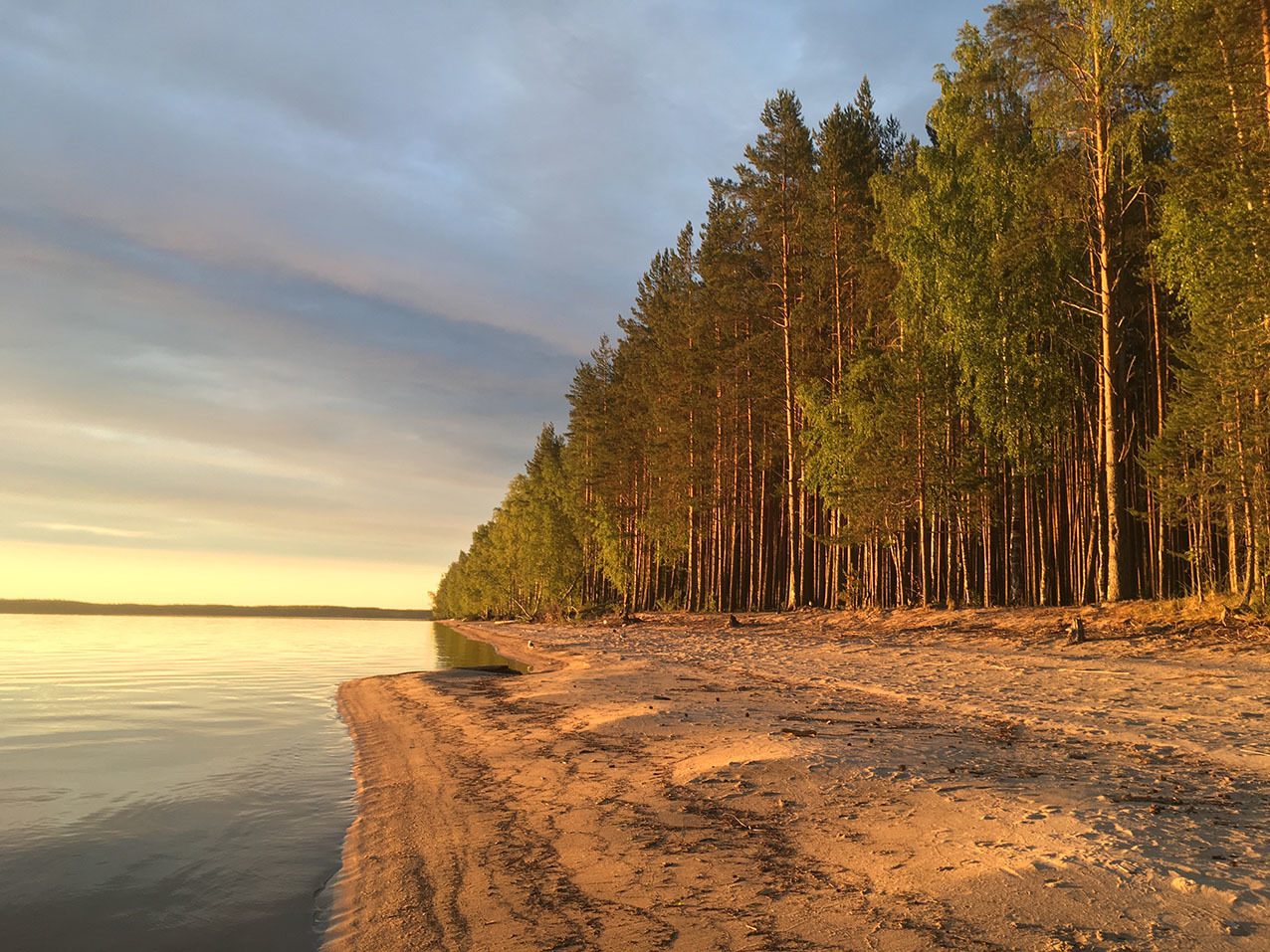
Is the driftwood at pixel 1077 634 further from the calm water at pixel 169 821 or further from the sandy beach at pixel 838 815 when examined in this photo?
the calm water at pixel 169 821

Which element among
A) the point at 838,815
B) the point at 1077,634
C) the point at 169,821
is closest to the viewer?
the point at 838,815

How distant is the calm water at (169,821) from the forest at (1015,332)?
1885 cm

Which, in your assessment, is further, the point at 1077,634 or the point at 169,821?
the point at 1077,634

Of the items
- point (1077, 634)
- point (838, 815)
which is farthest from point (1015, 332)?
point (838, 815)

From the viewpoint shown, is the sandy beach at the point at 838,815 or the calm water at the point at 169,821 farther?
the calm water at the point at 169,821

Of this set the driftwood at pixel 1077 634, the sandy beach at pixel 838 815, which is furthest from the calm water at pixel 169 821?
the driftwood at pixel 1077 634

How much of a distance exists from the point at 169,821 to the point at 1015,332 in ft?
82.5

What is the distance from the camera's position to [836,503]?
26641mm

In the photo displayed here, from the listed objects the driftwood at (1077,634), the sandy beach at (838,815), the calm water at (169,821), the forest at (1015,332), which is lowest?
the calm water at (169,821)

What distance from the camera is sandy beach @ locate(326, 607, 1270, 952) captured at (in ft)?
14.3

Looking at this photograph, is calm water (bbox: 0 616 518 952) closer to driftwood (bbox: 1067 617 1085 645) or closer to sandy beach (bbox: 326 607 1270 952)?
sandy beach (bbox: 326 607 1270 952)

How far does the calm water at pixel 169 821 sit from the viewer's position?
5.35m

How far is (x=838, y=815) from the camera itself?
20.6 ft

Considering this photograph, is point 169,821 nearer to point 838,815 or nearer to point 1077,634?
point 838,815
